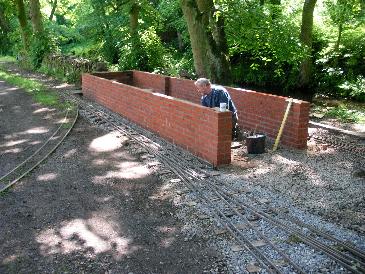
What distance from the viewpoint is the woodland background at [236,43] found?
A: 1355 cm

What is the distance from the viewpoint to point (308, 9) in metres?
17.2

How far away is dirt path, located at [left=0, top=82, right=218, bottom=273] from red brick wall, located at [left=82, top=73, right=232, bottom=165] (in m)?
1.17

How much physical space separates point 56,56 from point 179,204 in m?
19.3

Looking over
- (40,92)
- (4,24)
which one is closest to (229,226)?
(40,92)

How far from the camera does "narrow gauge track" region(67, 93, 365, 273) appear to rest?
15.3ft

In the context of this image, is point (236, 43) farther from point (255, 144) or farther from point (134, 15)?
point (134, 15)

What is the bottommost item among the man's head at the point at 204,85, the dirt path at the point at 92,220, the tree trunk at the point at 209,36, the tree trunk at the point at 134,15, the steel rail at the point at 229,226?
the dirt path at the point at 92,220

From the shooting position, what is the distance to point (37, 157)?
347 inches

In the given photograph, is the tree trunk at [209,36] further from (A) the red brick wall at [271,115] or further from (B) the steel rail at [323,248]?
(B) the steel rail at [323,248]

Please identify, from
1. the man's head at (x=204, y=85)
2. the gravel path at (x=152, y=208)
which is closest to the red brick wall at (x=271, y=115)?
the gravel path at (x=152, y=208)

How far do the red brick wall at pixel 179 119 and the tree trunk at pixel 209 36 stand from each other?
9.90 ft

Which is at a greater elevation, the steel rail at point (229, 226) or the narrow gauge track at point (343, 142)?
the narrow gauge track at point (343, 142)

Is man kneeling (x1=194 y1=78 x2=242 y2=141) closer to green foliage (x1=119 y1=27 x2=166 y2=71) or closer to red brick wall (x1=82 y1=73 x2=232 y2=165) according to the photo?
red brick wall (x1=82 y1=73 x2=232 y2=165)

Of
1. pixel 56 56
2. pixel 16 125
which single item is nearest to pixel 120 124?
pixel 16 125
